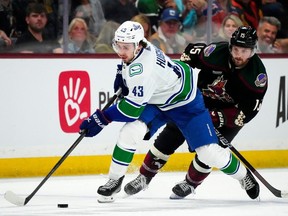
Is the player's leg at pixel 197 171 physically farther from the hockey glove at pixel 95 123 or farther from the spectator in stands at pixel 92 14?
the spectator in stands at pixel 92 14

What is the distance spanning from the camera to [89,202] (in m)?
5.43

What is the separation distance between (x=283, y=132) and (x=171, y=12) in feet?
4.17

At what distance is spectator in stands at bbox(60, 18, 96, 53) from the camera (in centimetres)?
690

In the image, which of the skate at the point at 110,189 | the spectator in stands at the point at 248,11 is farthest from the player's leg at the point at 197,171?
the spectator in stands at the point at 248,11

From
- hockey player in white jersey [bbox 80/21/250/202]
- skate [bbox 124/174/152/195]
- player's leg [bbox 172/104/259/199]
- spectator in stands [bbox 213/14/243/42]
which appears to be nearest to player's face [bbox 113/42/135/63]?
hockey player in white jersey [bbox 80/21/250/202]

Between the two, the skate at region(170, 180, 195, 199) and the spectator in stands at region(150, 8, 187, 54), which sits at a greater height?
the spectator in stands at region(150, 8, 187, 54)

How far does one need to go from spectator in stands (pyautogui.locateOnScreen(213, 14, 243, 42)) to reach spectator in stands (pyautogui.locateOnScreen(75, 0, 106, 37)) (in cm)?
96

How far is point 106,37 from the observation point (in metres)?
7.05

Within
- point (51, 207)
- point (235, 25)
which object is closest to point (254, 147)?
point (235, 25)

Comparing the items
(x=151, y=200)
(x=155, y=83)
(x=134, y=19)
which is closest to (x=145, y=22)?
(x=134, y=19)

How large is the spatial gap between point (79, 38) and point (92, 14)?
20 centimetres

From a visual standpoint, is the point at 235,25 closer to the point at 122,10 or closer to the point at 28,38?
the point at 122,10

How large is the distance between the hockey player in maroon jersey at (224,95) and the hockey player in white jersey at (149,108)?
26 centimetres

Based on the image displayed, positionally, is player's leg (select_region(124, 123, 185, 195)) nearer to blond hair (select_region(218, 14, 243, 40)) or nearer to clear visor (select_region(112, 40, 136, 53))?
clear visor (select_region(112, 40, 136, 53))
